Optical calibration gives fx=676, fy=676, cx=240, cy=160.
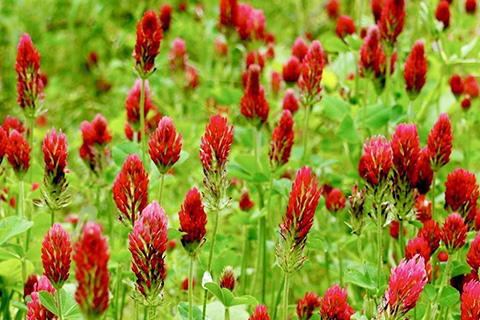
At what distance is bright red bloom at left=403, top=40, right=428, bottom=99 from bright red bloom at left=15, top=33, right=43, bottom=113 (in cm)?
106

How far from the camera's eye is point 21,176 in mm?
1689

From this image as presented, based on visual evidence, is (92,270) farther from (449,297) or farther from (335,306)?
(449,297)

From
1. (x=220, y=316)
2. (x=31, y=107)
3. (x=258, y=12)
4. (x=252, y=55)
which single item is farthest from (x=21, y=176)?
(x=258, y=12)

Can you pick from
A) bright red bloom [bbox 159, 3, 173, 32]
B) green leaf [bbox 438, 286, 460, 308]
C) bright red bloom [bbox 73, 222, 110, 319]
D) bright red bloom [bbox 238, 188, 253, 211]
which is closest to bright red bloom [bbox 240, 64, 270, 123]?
bright red bloom [bbox 238, 188, 253, 211]

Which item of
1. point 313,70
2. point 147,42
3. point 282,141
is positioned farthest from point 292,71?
point 147,42

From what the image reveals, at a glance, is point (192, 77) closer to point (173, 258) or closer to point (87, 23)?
point (173, 258)

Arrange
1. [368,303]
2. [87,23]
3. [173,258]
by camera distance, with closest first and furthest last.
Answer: [368,303] → [173,258] → [87,23]

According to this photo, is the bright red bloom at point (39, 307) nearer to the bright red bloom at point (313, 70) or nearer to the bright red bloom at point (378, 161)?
the bright red bloom at point (378, 161)

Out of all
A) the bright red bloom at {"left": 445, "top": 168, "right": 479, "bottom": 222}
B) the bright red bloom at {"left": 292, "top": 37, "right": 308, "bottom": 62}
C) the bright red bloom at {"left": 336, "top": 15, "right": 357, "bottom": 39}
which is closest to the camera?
the bright red bloom at {"left": 445, "top": 168, "right": 479, "bottom": 222}

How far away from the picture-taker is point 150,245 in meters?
1.22

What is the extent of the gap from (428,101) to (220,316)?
132 cm

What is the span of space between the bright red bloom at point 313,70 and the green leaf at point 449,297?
639mm

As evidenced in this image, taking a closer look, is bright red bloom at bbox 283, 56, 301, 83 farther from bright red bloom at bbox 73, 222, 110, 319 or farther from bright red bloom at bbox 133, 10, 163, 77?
bright red bloom at bbox 73, 222, 110, 319

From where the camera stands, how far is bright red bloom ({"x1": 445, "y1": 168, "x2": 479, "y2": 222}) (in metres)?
1.59
